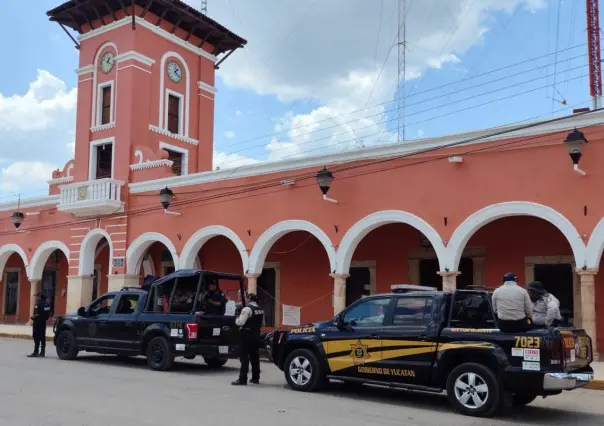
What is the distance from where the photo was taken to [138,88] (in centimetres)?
2416

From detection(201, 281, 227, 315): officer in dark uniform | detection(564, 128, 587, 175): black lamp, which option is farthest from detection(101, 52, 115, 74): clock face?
detection(564, 128, 587, 175): black lamp

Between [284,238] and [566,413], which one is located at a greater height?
[284,238]

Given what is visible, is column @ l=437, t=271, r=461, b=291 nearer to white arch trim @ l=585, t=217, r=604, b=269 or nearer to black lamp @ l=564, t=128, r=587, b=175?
white arch trim @ l=585, t=217, r=604, b=269

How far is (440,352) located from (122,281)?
1587 centimetres

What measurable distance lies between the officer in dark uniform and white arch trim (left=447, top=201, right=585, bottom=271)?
18.4ft

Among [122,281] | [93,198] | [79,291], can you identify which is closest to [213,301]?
[122,281]

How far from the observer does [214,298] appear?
1288 centimetres

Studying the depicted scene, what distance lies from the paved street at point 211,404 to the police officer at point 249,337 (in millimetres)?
283

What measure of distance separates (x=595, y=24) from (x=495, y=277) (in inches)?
330

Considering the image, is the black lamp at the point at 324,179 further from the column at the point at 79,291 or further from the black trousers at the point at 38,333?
the column at the point at 79,291

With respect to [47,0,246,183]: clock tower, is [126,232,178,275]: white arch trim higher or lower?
lower

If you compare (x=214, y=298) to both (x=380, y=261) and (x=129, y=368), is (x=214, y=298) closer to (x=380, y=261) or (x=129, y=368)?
(x=129, y=368)

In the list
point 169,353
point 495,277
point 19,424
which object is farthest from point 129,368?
point 495,277

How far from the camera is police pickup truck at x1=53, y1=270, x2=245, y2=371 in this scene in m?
12.4
